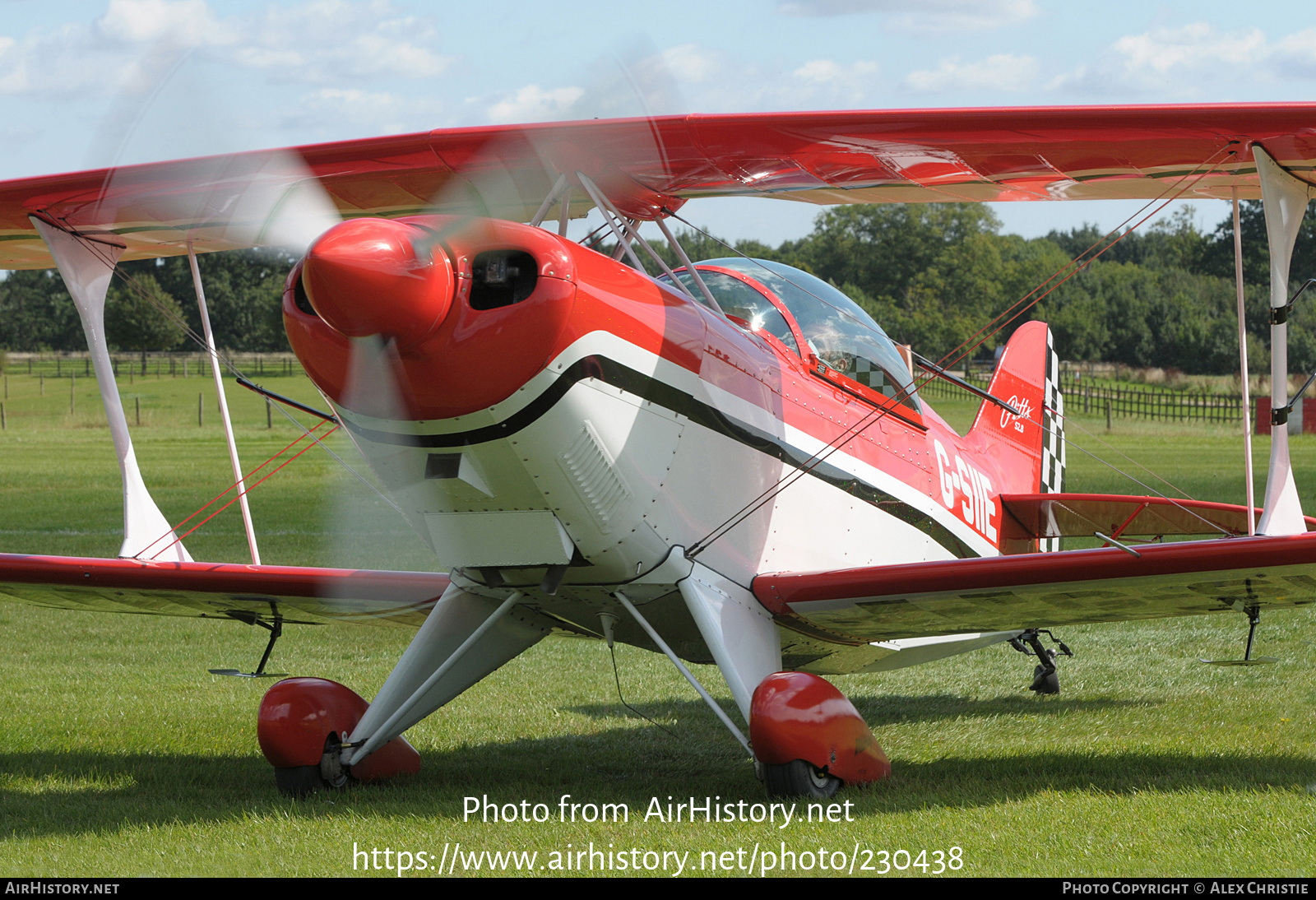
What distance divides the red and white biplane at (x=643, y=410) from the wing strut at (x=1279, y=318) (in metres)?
0.02

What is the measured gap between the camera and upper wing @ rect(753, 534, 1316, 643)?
15.5 feet

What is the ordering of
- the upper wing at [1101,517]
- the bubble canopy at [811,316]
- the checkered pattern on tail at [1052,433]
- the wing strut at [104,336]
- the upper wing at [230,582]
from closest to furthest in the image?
1. the bubble canopy at [811,316]
2. the upper wing at [230,582]
3. the wing strut at [104,336]
4. the upper wing at [1101,517]
5. the checkered pattern on tail at [1052,433]

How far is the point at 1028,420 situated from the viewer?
28.7ft

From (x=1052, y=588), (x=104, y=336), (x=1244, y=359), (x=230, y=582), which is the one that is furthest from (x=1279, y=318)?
(x=104, y=336)

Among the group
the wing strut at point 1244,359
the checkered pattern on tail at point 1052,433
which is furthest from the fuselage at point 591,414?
the checkered pattern on tail at point 1052,433

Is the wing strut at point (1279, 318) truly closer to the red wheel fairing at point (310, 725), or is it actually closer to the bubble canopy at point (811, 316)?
the bubble canopy at point (811, 316)

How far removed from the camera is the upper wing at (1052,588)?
4.74 metres

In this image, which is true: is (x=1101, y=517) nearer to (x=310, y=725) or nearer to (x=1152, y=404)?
(x=310, y=725)

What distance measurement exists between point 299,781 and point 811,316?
314 cm

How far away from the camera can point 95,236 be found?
6527 mm

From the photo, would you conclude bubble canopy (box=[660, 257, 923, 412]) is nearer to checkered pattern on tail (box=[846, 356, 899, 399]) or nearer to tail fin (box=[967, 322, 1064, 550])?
checkered pattern on tail (box=[846, 356, 899, 399])

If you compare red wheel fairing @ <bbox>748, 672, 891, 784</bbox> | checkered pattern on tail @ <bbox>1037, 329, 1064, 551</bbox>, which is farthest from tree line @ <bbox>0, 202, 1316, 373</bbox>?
red wheel fairing @ <bbox>748, 672, 891, 784</bbox>
